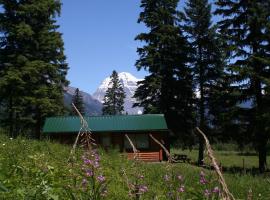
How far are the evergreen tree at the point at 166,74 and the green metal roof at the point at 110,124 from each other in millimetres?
4188

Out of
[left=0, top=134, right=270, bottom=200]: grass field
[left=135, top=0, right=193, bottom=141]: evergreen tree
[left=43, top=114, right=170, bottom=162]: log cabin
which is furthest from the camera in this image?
[left=135, top=0, right=193, bottom=141]: evergreen tree

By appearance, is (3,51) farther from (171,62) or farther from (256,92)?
(256,92)

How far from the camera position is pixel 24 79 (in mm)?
37375

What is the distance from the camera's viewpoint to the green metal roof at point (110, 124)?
130ft

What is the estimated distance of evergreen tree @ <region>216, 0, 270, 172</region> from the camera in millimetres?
31234

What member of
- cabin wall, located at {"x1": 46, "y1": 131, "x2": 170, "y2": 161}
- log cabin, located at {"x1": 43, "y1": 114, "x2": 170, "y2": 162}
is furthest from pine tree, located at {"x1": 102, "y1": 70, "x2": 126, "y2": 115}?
cabin wall, located at {"x1": 46, "y1": 131, "x2": 170, "y2": 161}

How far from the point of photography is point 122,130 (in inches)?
1558

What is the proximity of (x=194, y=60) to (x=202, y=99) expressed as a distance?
4.04 m

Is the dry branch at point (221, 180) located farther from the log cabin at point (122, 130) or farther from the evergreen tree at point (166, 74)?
the evergreen tree at point (166, 74)

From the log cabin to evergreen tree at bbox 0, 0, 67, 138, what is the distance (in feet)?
4.58

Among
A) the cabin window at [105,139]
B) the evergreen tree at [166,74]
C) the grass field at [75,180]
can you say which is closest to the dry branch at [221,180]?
the grass field at [75,180]

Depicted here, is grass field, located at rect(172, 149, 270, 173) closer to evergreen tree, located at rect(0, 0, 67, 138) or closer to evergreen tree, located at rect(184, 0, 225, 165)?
evergreen tree, located at rect(184, 0, 225, 165)

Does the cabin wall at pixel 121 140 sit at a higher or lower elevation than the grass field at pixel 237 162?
higher

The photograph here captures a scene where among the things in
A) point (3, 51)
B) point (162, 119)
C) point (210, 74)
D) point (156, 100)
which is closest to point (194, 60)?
point (210, 74)
